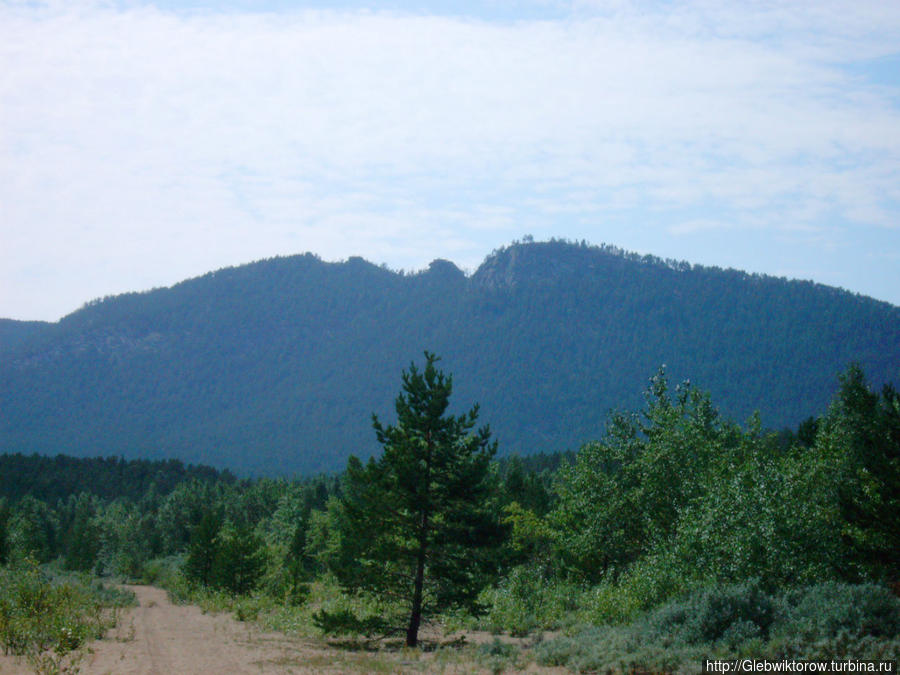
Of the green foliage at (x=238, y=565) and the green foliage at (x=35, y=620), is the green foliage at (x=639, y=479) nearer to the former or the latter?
the green foliage at (x=35, y=620)

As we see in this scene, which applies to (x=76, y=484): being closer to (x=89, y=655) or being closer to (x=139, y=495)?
(x=139, y=495)

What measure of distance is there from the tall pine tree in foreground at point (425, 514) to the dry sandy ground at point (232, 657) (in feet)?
6.93

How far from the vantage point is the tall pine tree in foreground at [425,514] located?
24000mm

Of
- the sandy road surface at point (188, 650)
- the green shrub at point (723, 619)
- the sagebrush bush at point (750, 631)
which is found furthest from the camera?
the sandy road surface at point (188, 650)

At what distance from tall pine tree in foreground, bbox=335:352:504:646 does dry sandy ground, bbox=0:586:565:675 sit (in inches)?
83.2

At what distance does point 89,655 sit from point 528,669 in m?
12.2

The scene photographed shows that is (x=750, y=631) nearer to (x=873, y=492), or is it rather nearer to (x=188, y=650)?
(x=873, y=492)

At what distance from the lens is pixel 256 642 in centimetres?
2592

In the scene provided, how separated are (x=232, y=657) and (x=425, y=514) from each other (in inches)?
269

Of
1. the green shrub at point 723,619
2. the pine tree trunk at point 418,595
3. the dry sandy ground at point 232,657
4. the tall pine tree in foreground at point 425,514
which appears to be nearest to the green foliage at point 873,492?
the green shrub at point 723,619

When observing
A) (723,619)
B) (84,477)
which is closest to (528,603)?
(723,619)

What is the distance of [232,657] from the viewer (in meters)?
22.0

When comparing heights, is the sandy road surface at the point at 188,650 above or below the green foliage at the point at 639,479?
below

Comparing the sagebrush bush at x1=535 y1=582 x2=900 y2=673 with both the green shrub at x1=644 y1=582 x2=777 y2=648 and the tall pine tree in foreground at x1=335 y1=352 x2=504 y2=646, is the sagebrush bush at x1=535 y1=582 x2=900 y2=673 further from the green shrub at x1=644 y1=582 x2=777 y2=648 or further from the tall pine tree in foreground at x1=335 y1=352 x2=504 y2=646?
the tall pine tree in foreground at x1=335 y1=352 x2=504 y2=646
